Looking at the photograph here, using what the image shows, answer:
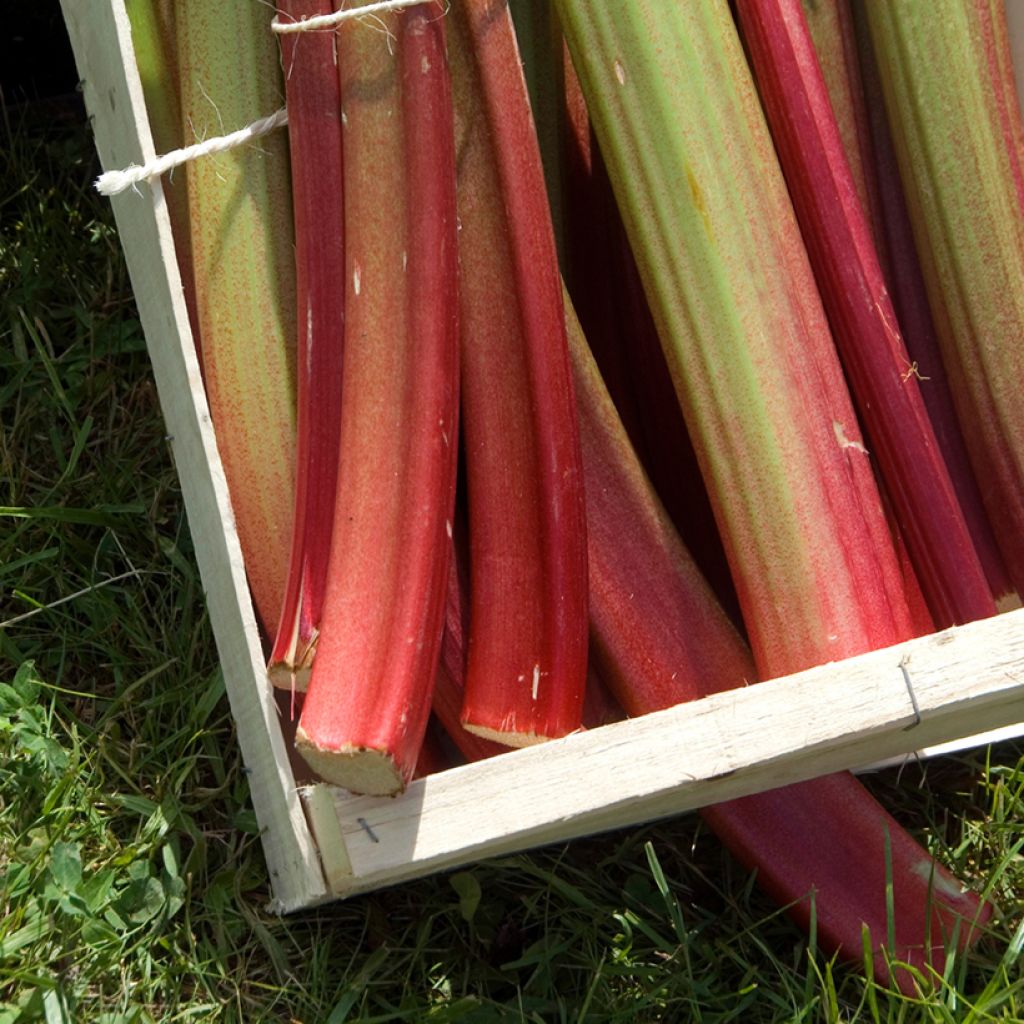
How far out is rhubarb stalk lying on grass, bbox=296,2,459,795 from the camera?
122 cm

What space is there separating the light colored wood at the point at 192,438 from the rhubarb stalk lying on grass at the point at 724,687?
1.23 feet

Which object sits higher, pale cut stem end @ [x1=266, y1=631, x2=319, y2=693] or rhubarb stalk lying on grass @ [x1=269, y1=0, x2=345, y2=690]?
rhubarb stalk lying on grass @ [x1=269, y1=0, x2=345, y2=690]

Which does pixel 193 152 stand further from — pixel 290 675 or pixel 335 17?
pixel 290 675

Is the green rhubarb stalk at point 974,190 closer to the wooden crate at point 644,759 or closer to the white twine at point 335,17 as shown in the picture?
the wooden crate at point 644,759

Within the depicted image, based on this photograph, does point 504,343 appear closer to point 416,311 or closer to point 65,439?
point 416,311

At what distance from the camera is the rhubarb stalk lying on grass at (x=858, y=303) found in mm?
1457

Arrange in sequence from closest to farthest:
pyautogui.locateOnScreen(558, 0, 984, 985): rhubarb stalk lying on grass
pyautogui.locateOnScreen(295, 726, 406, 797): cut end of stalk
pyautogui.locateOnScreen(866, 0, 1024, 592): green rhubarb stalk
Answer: pyautogui.locateOnScreen(295, 726, 406, 797): cut end of stalk, pyautogui.locateOnScreen(558, 0, 984, 985): rhubarb stalk lying on grass, pyautogui.locateOnScreen(866, 0, 1024, 592): green rhubarb stalk

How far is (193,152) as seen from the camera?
136 cm

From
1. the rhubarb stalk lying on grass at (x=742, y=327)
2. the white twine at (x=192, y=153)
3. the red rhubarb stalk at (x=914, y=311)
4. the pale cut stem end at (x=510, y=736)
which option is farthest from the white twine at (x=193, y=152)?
the red rhubarb stalk at (x=914, y=311)

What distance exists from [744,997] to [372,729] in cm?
79

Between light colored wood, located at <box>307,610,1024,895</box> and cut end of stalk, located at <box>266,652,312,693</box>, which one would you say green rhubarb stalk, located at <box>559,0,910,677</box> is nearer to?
light colored wood, located at <box>307,610,1024,895</box>

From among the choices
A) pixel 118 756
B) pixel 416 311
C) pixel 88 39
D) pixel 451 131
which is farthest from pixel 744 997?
pixel 88 39

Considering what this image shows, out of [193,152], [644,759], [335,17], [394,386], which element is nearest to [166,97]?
[193,152]

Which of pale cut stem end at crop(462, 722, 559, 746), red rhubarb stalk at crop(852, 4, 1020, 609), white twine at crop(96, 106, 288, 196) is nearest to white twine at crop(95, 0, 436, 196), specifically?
white twine at crop(96, 106, 288, 196)
